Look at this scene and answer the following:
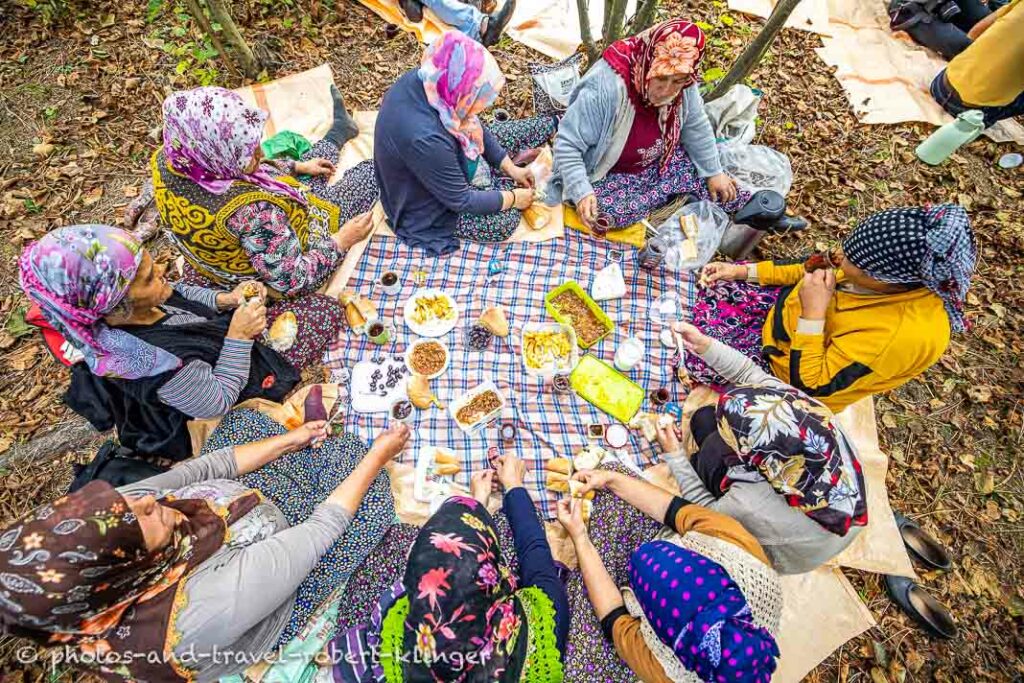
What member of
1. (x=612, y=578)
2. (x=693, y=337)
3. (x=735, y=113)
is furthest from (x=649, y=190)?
(x=612, y=578)

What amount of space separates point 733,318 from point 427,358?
2.34 meters

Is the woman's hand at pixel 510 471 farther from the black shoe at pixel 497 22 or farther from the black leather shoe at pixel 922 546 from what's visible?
the black shoe at pixel 497 22

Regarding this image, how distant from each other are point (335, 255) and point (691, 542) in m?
3.11

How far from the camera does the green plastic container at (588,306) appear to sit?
3.58 metres

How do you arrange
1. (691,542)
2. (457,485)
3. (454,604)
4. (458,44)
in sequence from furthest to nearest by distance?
1. (457,485)
2. (458,44)
3. (691,542)
4. (454,604)

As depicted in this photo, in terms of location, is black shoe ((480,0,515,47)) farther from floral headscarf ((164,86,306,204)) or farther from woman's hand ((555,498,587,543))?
woman's hand ((555,498,587,543))

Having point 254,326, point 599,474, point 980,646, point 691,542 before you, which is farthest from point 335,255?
point 980,646

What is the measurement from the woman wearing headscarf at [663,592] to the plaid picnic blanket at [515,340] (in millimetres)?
403

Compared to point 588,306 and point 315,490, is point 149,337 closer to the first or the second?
point 315,490

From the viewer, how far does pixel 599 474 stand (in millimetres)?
3076

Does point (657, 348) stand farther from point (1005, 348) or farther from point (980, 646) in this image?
point (1005, 348)

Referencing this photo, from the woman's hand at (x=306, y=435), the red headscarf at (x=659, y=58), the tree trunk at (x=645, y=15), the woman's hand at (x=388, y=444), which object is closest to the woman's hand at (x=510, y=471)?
the woman's hand at (x=388, y=444)

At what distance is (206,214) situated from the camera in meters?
2.85

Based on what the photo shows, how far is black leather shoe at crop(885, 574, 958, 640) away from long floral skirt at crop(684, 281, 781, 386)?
5.80 ft
